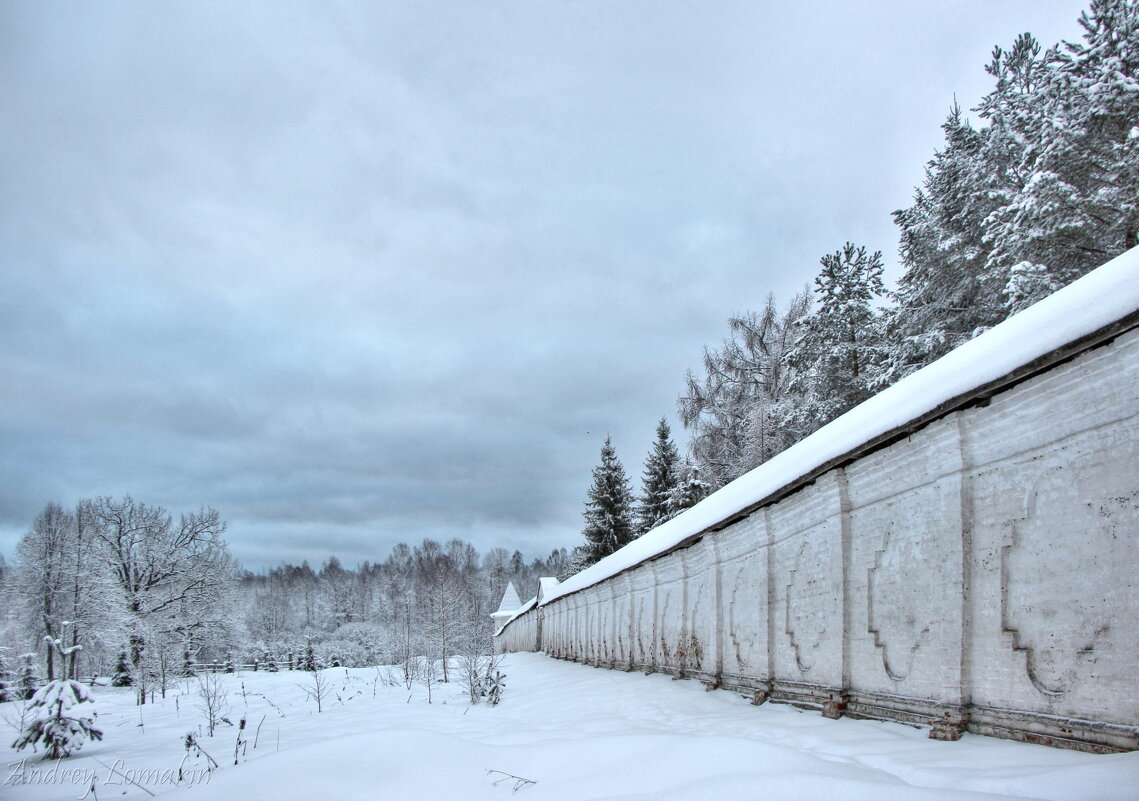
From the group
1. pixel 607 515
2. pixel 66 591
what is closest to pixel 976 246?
pixel 607 515

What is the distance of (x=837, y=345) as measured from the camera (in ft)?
71.6

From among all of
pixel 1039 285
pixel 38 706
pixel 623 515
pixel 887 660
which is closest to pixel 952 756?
pixel 887 660

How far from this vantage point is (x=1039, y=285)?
13.5 m

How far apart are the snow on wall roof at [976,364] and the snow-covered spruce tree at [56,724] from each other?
8.95 metres

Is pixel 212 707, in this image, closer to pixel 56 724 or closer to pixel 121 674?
pixel 56 724

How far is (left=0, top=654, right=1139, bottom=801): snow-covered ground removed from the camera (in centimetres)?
327

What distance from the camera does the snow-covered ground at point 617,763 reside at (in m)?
3.27

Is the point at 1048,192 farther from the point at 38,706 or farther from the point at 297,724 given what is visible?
the point at 38,706

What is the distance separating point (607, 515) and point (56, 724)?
113 ft

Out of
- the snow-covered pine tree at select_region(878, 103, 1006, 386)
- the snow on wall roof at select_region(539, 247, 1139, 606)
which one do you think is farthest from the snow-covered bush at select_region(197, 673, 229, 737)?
the snow-covered pine tree at select_region(878, 103, 1006, 386)

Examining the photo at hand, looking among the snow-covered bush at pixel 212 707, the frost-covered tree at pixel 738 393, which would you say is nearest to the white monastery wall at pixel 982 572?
the snow-covered bush at pixel 212 707

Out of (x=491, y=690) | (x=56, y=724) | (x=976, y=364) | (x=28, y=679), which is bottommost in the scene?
(x=28, y=679)

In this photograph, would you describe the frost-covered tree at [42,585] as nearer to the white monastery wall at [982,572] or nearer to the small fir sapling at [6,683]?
the small fir sapling at [6,683]

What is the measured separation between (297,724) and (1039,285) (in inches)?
665
